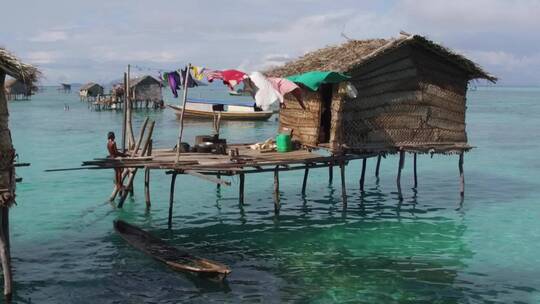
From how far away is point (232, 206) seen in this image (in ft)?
73.6

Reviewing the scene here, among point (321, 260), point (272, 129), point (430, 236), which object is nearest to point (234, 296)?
point (321, 260)

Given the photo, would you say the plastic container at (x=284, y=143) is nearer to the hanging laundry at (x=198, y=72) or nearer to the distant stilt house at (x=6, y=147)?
the hanging laundry at (x=198, y=72)

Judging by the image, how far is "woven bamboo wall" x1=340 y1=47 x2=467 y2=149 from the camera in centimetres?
1975

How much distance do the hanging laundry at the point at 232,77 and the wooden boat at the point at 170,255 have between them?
15.5 ft

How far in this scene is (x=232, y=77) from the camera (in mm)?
16219

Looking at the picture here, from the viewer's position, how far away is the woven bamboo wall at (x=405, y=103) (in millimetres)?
19750

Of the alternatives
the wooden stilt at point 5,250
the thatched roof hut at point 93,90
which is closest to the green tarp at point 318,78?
the wooden stilt at point 5,250

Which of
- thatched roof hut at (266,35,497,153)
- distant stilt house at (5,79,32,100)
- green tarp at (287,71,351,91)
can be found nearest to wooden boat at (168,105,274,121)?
distant stilt house at (5,79,32,100)

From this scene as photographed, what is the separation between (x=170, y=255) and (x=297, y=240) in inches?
176

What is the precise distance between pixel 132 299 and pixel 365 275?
572 centimetres

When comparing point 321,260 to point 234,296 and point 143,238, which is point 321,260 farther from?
point 143,238

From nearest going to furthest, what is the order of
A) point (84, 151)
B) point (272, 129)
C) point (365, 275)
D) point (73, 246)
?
1. point (365, 275)
2. point (73, 246)
3. point (84, 151)
4. point (272, 129)

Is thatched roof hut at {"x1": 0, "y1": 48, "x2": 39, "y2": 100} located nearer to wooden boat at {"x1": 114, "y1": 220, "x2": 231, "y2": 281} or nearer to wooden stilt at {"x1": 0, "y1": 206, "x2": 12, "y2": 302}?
wooden stilt at {"x1": 0, "y1": 206, "x2": 12, "y2": 302}

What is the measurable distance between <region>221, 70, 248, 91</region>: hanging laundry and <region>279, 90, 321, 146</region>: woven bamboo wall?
4407 mm
